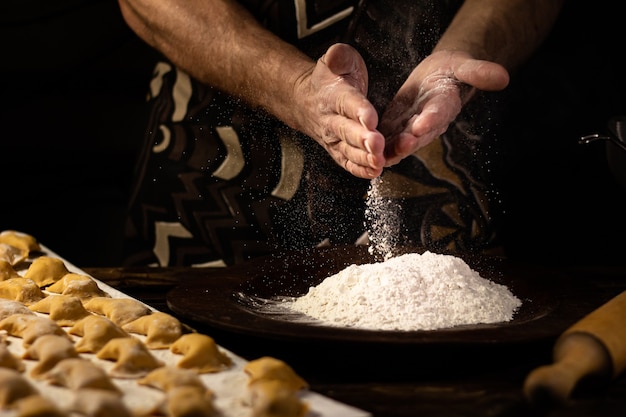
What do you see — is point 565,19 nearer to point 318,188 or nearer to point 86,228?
point 318,188

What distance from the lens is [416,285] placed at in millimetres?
929

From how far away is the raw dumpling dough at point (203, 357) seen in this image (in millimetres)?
768

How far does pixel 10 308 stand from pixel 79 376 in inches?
10.2

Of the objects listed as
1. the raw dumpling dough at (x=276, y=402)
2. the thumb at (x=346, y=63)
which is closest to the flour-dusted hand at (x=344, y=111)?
the thumb at (x=346, y=63)

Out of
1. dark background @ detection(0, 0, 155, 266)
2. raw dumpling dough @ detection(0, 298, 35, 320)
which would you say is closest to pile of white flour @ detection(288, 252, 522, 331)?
raw dumpling dough @ detection(0, 298, 35, 320)

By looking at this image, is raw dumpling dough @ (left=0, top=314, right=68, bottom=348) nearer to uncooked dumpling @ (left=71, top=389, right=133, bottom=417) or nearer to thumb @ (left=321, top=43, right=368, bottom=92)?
uncooked dumpling @ (left=71, top=389, right=133, bottom=417)

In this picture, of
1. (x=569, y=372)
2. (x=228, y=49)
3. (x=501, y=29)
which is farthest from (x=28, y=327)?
(x=501, y=29)

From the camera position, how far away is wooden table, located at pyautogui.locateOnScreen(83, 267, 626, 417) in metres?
0.68

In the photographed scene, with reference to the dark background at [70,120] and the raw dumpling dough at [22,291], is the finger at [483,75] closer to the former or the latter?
the raw dumpling dough at [22,291]

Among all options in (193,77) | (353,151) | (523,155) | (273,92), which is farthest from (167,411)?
(523,155)

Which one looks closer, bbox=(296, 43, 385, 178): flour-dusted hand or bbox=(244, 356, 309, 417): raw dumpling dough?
bbox=(244, 356, 309, 417): raw dumpling dough

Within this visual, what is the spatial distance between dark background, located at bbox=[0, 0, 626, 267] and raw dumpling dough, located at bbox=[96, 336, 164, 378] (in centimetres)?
96

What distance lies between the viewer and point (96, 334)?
0.83 m

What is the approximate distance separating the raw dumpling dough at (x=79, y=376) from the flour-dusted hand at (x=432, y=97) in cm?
50
